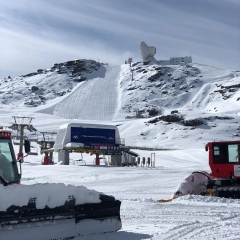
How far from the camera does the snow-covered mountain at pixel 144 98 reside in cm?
6462

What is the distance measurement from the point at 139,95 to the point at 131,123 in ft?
112

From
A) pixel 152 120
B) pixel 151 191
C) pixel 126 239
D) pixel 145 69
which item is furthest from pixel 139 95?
pixel 126 239

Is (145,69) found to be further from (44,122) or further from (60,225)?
(60,225)

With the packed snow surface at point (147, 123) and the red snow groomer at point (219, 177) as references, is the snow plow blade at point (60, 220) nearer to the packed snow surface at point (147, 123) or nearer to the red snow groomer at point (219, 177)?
the packed snow surface at point (147, 123)

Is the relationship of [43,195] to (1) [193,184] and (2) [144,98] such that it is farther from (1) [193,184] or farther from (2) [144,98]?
(2) [144,98]

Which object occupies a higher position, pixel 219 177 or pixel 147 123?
pixel 147 123

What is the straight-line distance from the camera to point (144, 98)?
344 feet

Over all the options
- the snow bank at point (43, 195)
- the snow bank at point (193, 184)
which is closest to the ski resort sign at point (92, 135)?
the snow bank at point (193, 184)

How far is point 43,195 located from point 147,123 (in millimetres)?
63970

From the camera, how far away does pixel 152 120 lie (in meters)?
70.9

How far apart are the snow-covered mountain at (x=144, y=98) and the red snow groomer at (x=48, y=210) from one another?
49169 millimetres

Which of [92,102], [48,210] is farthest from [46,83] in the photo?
[48,210]

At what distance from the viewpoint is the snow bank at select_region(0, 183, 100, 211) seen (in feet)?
20.8

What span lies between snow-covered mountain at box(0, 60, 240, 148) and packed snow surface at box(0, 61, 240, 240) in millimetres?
162
